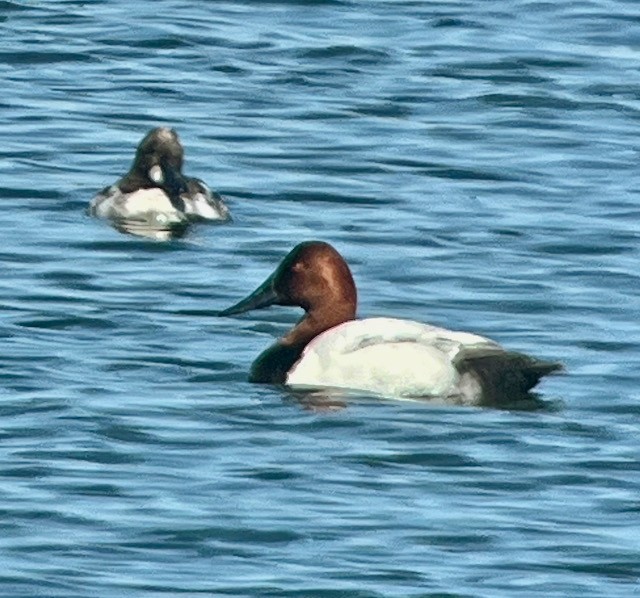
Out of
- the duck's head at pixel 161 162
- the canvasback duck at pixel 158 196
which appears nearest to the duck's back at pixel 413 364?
the canvasback duck at pixel 158 196

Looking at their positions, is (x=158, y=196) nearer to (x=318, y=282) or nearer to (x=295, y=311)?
(x=295, y=311)

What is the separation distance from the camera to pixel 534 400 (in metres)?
13.4

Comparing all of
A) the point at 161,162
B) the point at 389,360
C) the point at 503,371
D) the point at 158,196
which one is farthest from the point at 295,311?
the point at 161,162

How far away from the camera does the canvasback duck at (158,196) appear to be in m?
17.8

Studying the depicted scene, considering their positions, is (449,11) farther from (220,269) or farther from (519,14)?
(220,269)

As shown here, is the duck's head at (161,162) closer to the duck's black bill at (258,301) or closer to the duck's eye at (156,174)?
the duck's eye at (156,174)

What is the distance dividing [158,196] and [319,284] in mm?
4026

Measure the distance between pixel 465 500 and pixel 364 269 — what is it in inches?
204

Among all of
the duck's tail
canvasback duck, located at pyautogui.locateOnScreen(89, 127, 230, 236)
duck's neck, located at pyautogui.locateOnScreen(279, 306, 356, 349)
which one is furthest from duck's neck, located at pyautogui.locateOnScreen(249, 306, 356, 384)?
canvasback duck, located at pyautogui.locateOnScreen(89, 127, 230, 236)

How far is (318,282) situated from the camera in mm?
14352

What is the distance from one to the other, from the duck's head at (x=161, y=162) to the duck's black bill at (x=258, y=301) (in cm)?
349

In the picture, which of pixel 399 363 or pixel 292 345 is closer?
pixel 399 363

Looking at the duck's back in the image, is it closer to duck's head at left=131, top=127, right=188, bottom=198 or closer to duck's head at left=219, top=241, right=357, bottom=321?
duck's head at left=219, top=241, right=357, bottom=321

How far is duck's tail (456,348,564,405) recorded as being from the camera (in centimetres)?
1324
